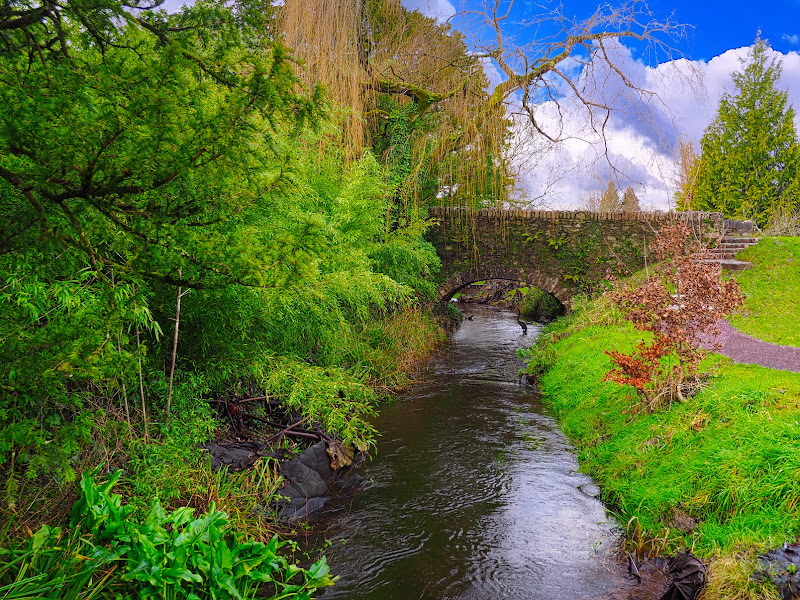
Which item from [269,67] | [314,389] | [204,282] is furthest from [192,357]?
[269,67]

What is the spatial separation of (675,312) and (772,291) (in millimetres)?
8142

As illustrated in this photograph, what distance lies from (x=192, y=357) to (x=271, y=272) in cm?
269

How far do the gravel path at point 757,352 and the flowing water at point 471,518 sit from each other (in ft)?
8.83

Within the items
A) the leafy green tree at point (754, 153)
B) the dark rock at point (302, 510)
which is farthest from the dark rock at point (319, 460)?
the leafy green tree at point (754, 153)

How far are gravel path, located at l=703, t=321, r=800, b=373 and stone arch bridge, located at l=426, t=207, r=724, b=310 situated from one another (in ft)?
17.0

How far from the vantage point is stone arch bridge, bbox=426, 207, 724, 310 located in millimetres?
14609

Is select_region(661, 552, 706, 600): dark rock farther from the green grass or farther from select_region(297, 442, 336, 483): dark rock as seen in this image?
the green grass

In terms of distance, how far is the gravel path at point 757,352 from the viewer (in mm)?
7445

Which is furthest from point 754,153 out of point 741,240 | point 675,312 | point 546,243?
point 675,312

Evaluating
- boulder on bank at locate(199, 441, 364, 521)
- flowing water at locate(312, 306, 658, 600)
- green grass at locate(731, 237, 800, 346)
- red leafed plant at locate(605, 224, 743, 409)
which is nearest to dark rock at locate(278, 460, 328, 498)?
boulder on bank at locate(199, 441, 364, 521)

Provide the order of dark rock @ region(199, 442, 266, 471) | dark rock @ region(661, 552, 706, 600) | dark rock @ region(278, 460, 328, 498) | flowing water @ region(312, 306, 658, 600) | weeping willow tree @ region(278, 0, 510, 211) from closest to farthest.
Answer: dark rock @ region(661, 552, 706, 600) < flowing water @ region(312, 306, 658, 600) < dark rock @ region(199, 442, 266, 471) < dark rock @ region(278, 460, 328, 498) < weeping willow tree @ region(278, 0, 510, 211)

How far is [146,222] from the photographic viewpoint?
2926 millimetres

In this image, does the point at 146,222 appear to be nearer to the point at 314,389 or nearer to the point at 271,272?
the point at 271,272

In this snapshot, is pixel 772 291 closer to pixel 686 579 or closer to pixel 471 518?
pixel 471 518
